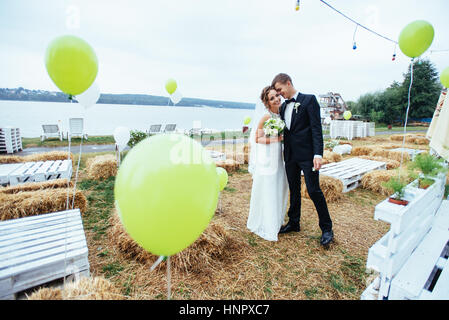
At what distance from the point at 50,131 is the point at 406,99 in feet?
131

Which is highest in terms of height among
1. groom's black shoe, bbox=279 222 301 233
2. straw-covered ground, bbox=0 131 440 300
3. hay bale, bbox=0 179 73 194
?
hay bale, bbox=0 179 73 194

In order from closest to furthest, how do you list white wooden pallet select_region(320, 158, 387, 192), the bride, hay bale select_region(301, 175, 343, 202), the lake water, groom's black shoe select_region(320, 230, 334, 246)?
groom's black shoe select_region(320, 230, 334, 246), the bride, hay bale select_region(301, 175, 343, 202), white wooden pallet select_region(320, 158, 387, 192), the lake water

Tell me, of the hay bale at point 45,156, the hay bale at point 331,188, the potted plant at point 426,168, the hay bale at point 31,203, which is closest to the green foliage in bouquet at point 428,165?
the potted plant at point 426,168

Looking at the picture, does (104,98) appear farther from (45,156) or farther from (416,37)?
(416,37)

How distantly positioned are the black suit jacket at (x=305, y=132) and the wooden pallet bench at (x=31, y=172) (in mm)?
4207

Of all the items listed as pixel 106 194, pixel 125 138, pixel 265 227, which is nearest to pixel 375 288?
pixel 265 227

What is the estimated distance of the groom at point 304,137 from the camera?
266cm

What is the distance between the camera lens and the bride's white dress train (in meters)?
3.03

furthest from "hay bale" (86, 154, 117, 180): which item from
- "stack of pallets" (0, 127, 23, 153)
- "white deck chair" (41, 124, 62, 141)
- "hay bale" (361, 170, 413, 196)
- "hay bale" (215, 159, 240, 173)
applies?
"white deck chair" (41, 124, 62, 141)

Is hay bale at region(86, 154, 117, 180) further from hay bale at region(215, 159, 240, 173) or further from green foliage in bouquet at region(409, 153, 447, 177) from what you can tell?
green foliage in bouquet at region(409, 153, 447, 177)

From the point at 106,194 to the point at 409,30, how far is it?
6.01 m

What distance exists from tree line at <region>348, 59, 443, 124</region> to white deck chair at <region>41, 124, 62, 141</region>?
33.3m

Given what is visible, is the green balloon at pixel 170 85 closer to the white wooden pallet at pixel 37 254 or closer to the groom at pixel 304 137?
the groom at pixel 304 137
